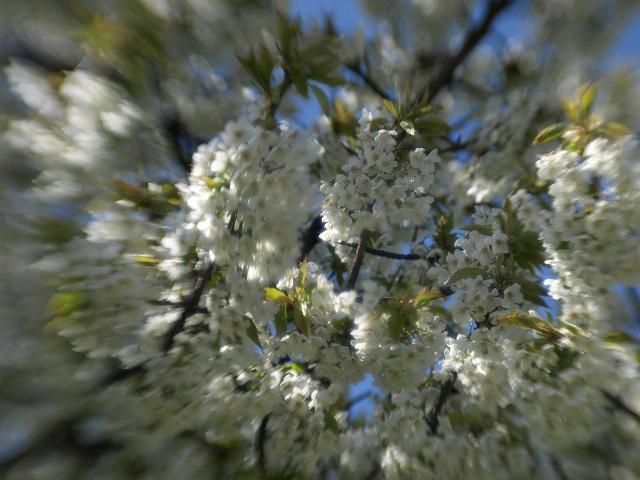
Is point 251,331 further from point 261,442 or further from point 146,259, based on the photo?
point 261,442

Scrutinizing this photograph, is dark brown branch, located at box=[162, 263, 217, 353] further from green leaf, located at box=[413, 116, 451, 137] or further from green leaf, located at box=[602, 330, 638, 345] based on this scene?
green leaf, located at box=[602, 330, 638, 345]

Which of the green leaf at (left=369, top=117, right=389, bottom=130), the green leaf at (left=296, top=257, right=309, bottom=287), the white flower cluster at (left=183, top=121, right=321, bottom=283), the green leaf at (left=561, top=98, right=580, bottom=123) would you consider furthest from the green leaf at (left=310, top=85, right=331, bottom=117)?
the green leaf at (left=561, top=98, right=580, bottom=123)

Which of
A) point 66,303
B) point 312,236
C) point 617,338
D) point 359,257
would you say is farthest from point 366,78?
point 66,303

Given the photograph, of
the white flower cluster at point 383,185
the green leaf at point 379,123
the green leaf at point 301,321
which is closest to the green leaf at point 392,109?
the green leaf at point 379,123

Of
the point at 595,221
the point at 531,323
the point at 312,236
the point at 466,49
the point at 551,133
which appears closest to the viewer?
the point at 595,221

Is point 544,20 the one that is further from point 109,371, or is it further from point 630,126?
point 109,371

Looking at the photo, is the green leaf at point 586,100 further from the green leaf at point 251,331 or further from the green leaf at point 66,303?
the green leaf at point 66,303
